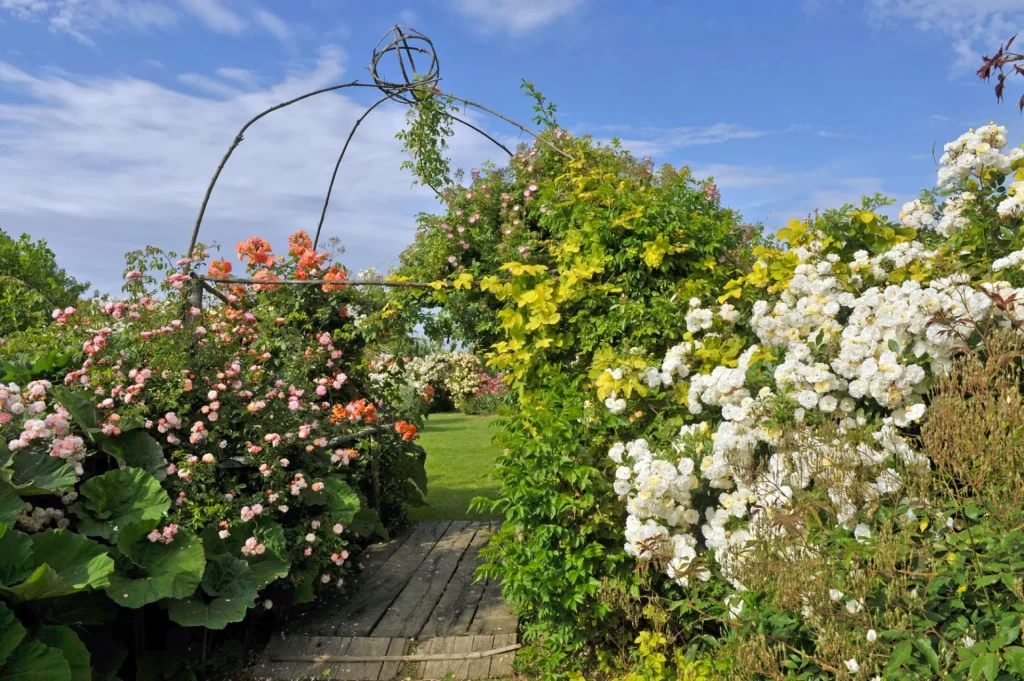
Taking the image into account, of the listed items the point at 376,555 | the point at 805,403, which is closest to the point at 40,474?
the point at 376,555

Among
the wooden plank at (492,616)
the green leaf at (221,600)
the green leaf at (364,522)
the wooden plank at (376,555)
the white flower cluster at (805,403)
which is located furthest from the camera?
the wooden plank at (376,555)

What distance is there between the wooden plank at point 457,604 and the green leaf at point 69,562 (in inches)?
61.8

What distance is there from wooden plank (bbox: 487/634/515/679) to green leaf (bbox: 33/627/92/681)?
5.48 feet

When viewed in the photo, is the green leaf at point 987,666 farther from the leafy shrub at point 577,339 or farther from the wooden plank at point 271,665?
the wooden plank at point 271,665

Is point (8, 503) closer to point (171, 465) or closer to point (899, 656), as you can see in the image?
point (171, 465)

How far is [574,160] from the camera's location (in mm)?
4906

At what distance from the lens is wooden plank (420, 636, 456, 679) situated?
355 cm

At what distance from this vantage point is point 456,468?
891 cm

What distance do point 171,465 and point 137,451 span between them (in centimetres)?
19

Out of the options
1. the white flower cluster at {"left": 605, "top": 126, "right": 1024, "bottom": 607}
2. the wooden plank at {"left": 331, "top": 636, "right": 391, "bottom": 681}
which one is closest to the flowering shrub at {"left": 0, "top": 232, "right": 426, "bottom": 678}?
the wooden plank at {"left": 331, "top": 636, "right": 391, "bottom": 681}

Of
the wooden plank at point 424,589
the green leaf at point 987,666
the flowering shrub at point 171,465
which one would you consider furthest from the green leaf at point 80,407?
the green leaf at point 987,666

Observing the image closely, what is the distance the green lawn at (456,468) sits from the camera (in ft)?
22.3

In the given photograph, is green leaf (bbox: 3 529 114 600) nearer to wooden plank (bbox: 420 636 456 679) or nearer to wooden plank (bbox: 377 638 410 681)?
wooden plank (bbox: 377 638 410 681)

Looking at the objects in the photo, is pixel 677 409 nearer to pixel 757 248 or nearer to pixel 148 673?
pixel 757 248
